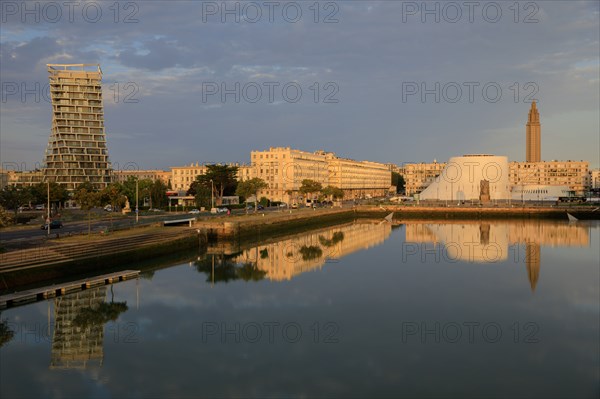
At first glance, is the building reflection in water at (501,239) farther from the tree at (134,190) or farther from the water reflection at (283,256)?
the tree at (134,190)

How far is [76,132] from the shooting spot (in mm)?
83562

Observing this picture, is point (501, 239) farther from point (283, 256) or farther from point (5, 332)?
point (5, 332)

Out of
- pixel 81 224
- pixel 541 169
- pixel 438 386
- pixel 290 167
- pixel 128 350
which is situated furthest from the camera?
pixel 541 169

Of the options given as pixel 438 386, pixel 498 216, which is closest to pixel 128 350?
pixel 438 386

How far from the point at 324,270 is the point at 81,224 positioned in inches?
844

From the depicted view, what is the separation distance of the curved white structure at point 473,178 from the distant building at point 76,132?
201 ft

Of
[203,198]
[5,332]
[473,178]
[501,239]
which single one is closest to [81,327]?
[5,332]

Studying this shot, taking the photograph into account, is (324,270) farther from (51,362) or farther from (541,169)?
(541,169)

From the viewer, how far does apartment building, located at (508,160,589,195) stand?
13412 cm

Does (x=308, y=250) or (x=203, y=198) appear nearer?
(x=308, y=250)

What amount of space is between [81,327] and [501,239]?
131 ft

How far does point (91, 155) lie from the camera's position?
84.5m

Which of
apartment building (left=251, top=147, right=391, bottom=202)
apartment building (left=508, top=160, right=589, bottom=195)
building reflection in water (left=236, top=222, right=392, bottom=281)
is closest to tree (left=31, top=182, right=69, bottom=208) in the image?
building reflection in water (left=236, top=222, right=392, bottom=281)

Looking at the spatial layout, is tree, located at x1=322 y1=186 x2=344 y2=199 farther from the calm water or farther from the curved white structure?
the calm water
